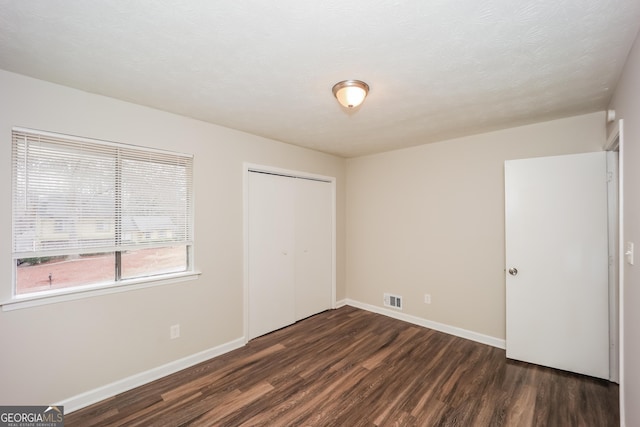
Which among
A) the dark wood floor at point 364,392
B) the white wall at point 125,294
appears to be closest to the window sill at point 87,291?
the white wall at point 125,294

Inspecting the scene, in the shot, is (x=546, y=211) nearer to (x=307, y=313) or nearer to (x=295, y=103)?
(x=295, y=103)

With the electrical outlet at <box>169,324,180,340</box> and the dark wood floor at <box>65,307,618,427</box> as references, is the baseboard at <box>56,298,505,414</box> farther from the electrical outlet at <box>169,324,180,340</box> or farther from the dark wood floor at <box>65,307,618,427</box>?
the electrical outlet at <box>169,324,180,340</box>

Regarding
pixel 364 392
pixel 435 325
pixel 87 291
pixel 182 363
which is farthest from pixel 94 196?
pixel 435 325

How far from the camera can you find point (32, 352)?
6.34 feet

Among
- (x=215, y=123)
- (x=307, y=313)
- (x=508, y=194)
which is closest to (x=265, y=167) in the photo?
(x=215, y=123)

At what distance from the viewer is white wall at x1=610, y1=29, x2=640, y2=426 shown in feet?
4.87

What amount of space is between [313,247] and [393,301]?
143 cm

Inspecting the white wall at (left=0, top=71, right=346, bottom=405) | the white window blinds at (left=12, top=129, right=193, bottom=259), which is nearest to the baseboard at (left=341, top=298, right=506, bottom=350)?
the white wall at (left=0, top=71, right=346, bottom=405)

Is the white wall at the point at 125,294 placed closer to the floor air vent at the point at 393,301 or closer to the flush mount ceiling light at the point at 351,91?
the flush mount ceiling light at the point at 351,91

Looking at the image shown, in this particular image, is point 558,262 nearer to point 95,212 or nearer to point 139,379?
point 139,379

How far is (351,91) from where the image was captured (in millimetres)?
1953

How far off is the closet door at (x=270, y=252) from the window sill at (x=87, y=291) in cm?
86

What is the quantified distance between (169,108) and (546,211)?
3.71 meters

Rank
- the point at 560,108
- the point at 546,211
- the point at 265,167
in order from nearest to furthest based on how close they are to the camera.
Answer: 1. the point at 560,108
2. the point at 546,211
3. the point at 265,167
